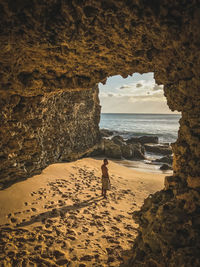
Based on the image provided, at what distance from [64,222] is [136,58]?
484 cm

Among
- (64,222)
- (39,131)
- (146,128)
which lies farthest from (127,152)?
(146,128)

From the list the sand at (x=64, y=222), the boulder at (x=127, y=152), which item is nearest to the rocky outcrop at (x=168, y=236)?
the sand at (x=64, y=222)

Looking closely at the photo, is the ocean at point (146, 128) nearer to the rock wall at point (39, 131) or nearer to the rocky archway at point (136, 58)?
the rock wall at point (39, 131)

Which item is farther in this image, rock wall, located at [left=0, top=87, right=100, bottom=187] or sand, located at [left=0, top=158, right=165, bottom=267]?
rock wall, located at [left=0, top=87, right=100, bottom=187]

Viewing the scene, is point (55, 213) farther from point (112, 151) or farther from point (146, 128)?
point (146, 128)

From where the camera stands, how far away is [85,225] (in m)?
4.95

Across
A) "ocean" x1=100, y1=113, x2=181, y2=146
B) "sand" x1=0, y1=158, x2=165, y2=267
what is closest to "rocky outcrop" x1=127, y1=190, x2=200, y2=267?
"sand" x1=0, y1=158, x2=165, y2=267

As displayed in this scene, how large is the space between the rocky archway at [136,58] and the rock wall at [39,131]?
1279 mm

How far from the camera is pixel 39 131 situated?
22.7ft

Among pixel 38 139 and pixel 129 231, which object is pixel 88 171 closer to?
pixel 38 139

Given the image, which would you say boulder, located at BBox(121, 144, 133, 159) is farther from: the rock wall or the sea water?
the rock wall

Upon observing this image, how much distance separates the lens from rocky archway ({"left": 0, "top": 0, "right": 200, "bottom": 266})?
6.54 ft

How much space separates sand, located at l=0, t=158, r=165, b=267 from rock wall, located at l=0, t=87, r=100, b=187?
0.82 meters

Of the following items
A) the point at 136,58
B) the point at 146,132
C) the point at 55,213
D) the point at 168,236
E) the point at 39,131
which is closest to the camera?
the point at 168,236
